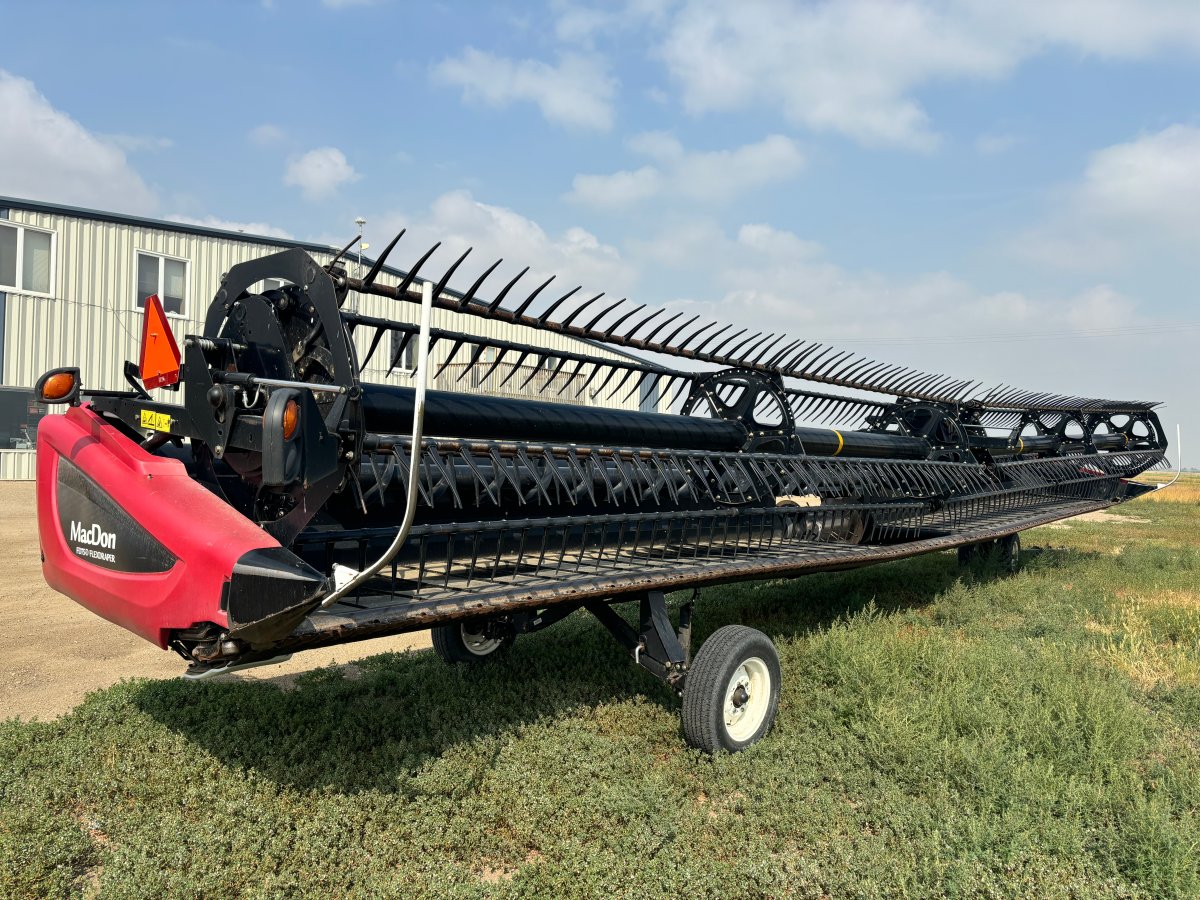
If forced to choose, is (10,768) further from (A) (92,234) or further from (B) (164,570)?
(A) (92,234)

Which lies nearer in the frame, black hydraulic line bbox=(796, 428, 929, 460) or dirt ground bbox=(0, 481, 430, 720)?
dirt ground bbox=(0, 481, 430, 720)

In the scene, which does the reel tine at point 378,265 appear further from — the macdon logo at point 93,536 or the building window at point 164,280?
the building window at point 164,280

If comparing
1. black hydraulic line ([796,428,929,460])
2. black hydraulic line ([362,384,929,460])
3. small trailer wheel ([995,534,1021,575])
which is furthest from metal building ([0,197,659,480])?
black hydraulic line ([362,384,929,460])

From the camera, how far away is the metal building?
1570cm

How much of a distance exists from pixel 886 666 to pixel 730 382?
102 inches

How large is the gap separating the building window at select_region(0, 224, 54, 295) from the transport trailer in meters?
14.8

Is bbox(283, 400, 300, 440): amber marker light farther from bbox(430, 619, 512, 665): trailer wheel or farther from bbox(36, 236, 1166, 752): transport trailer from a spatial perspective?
bbox(430, 619, 512, 665): trailer wheel

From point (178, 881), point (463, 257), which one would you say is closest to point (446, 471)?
point (463, 257)

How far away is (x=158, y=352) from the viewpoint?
3195 millimetres

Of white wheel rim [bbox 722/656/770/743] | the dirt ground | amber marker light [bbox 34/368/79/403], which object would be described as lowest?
the dirt ground

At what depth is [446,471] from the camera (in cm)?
350

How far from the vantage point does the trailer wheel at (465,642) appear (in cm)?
534

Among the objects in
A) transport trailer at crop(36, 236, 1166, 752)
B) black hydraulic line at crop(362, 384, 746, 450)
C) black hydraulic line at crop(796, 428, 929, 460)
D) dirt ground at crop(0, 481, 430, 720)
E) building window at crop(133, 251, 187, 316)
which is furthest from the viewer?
building window at crop(133, 251, 187, 316)

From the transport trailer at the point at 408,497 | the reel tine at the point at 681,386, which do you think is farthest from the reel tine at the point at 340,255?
the reel tine at the point at 681,386
